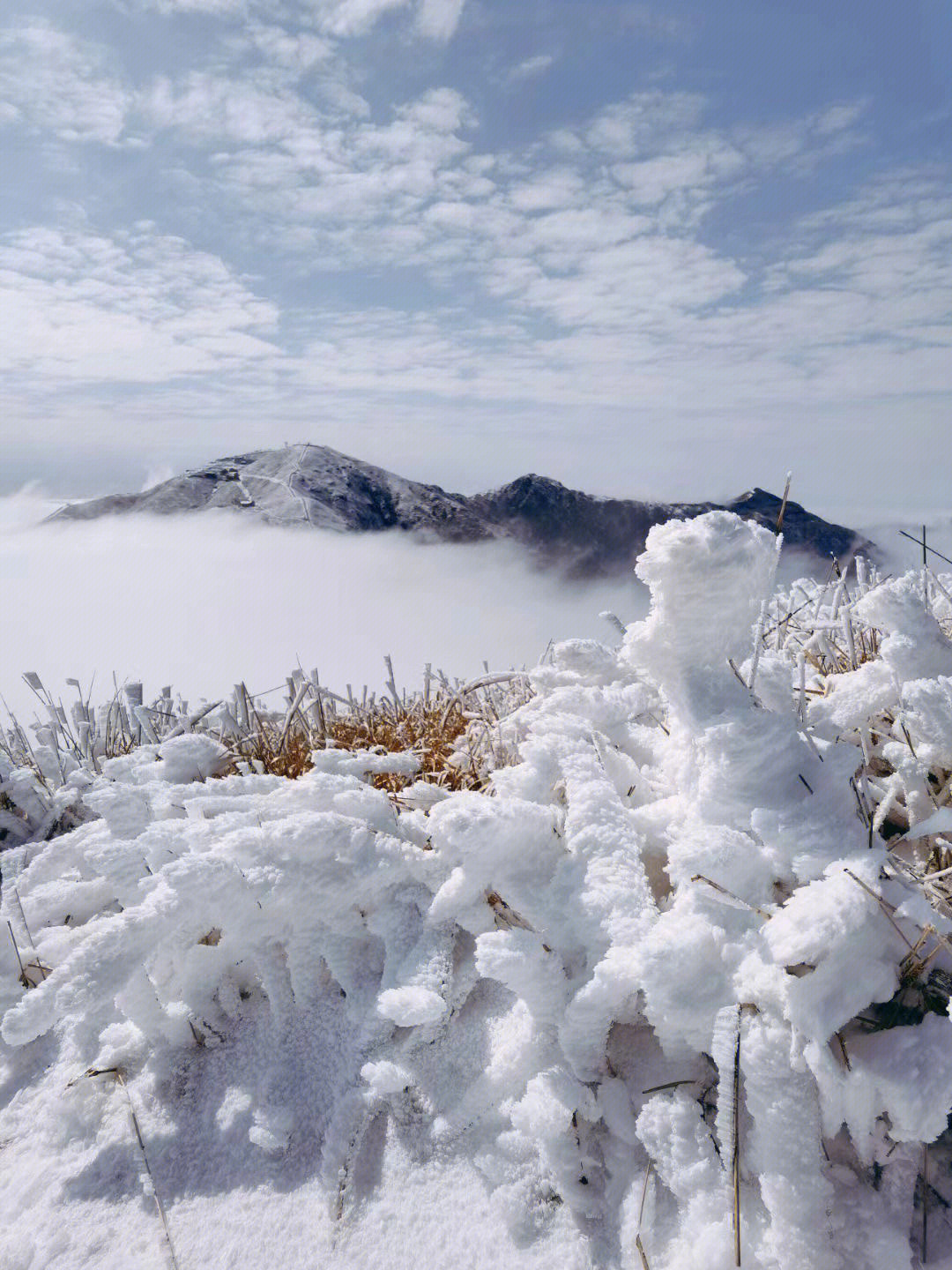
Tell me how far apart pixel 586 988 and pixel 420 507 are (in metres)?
81.0

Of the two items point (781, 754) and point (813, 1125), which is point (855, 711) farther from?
point (813, 1125)

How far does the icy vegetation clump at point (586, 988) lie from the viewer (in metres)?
1.20

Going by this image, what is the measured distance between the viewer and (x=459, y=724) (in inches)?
123

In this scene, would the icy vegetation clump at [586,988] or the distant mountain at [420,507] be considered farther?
the distant mountain at [420,507]

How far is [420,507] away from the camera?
81.1 m

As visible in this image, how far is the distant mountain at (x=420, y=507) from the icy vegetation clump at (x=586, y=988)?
50376 mm

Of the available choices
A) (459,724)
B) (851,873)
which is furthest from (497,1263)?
(459,724)

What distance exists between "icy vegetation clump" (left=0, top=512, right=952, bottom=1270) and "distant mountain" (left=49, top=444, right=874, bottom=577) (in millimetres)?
50376

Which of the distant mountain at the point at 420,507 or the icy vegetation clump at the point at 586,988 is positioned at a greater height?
the icy vegetation clump at the point at 586,988

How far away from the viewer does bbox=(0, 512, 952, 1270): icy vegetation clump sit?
3.93 feet

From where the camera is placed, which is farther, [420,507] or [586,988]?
[420,507]

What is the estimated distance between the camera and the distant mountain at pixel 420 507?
66375 millimetres

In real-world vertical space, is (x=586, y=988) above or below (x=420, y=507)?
above

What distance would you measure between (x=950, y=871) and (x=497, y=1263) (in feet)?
3.27
